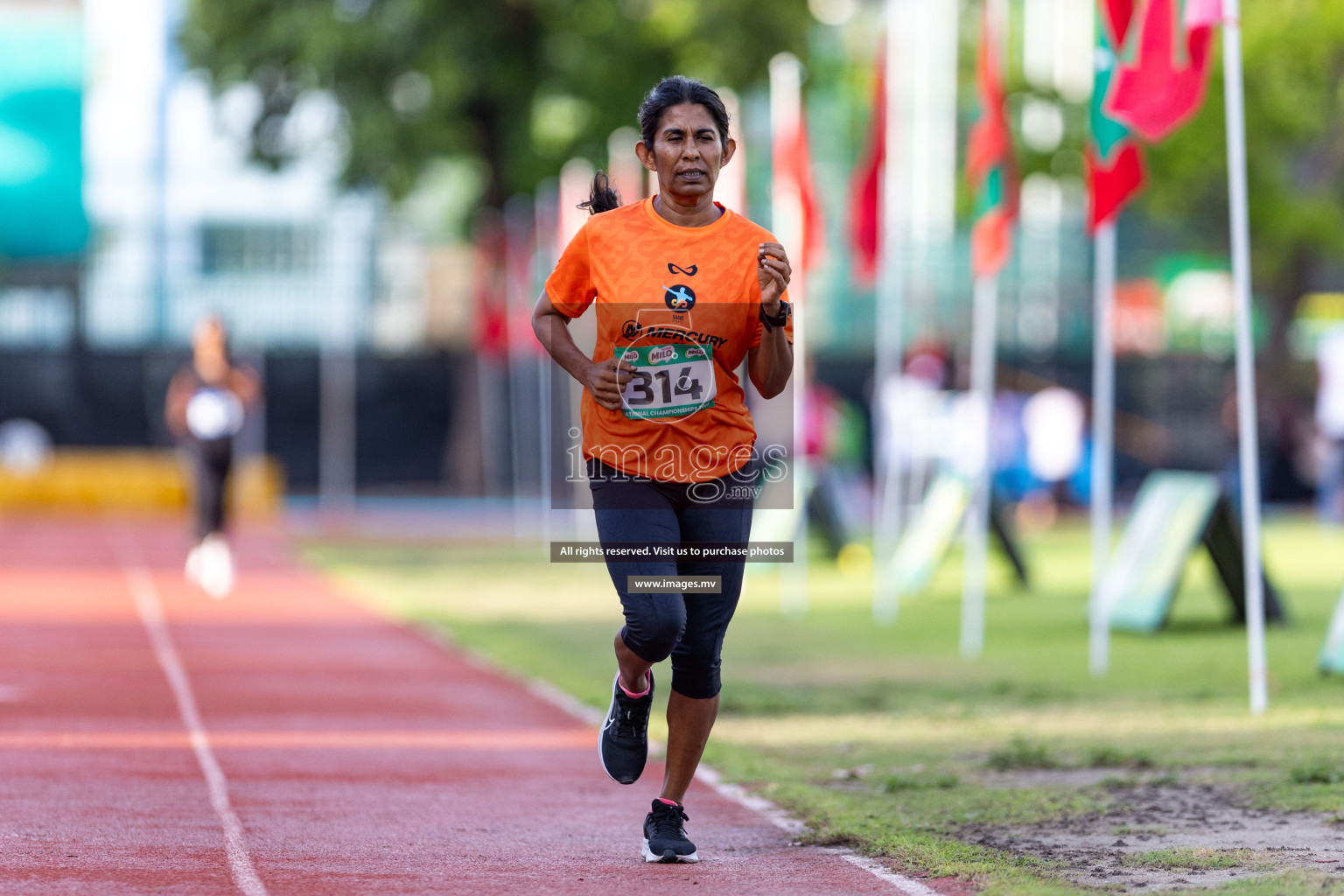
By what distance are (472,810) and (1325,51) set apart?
28.1m

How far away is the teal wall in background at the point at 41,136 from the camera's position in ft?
14.8

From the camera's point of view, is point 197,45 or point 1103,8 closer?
point 1103,8

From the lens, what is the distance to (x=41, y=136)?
4.74 m

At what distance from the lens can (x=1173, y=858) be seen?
6.15 m

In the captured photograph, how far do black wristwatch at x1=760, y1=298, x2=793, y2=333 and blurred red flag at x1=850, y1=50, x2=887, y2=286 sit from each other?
11.5 meters

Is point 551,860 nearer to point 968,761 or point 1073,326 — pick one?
point 968,761

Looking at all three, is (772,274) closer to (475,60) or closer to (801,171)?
(801,171)

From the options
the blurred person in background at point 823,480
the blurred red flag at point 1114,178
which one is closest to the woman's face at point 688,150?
the blurred red flag at point 1114,178

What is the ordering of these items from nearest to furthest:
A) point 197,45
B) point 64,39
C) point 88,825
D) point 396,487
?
point 64,39, point 88,825, point 197,45, point 396,487

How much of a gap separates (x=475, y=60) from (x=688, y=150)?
24.7 meters

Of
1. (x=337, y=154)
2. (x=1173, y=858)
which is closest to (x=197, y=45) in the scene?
(x=337, y=154)

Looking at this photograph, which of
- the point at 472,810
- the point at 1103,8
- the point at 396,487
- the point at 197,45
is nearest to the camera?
the point at 472,810

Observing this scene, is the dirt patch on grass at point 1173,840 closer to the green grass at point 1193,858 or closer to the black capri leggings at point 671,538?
the green grass at point 1193,858

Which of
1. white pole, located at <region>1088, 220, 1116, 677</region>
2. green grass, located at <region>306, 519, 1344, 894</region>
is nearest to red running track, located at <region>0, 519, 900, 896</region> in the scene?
green grass, located at <region>306, 519, 1344, 894</region>
